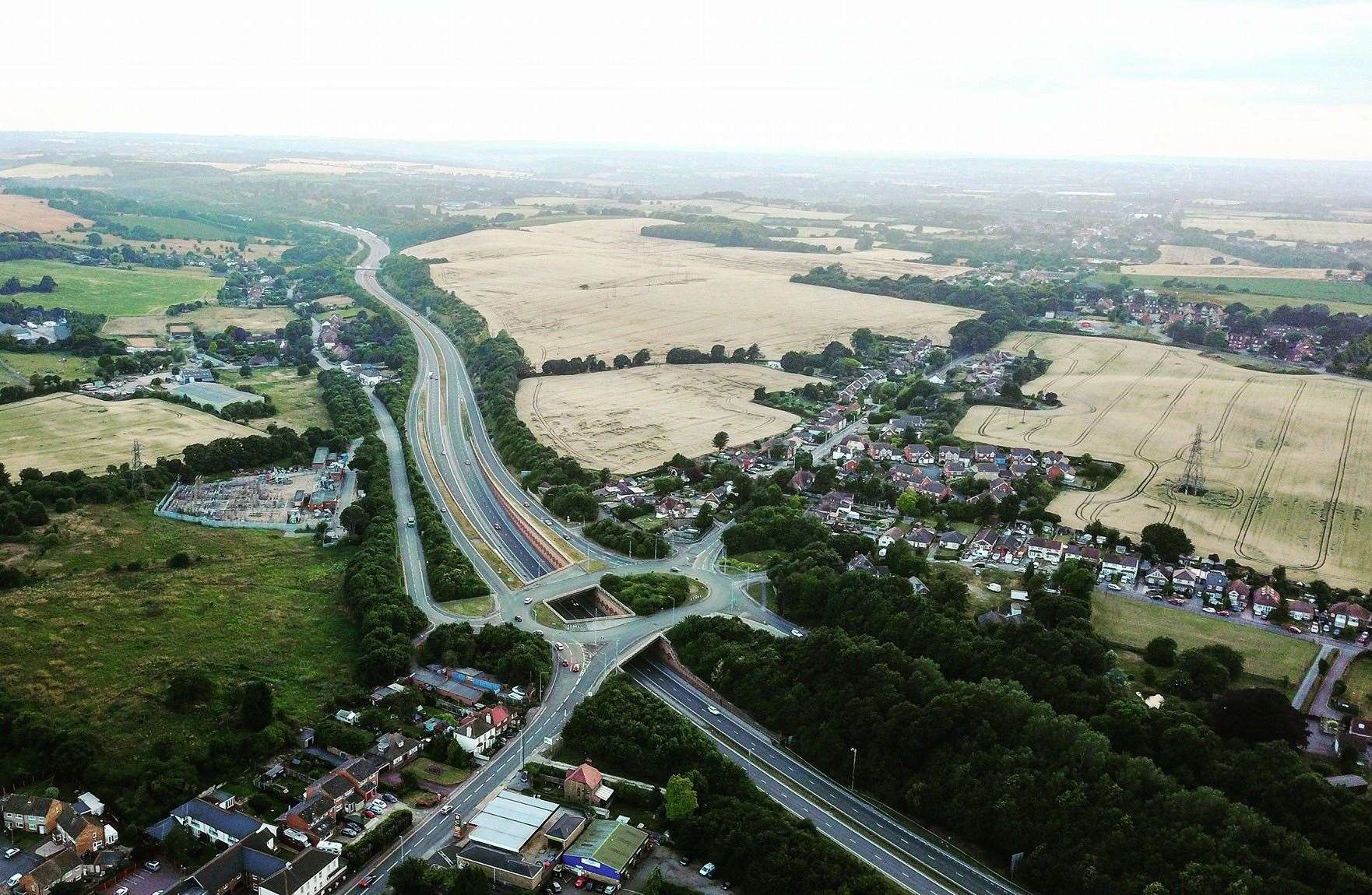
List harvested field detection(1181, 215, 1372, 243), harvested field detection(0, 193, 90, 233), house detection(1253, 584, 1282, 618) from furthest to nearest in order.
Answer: harvested field detection(1181, 215, 1372, 243)
harvested field detection(0, 193, 90, 233)
house detection(1253, 584, 1282, 618)

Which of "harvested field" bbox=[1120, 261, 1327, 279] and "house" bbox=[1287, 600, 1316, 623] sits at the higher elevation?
"harvested field" bbox=[1120, 261, 1327, 279]

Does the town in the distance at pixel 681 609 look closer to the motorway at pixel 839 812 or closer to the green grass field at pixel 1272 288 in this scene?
the motorway at pixel 839 812

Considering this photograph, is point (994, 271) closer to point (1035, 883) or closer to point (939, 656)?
point (939, 656)

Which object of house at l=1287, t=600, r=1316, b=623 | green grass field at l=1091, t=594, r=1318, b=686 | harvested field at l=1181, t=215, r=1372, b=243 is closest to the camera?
green grass field at l=1091, t=594, r=1318, b=686

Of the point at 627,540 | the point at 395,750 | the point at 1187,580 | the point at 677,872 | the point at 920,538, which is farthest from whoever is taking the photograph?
the point at 920,538

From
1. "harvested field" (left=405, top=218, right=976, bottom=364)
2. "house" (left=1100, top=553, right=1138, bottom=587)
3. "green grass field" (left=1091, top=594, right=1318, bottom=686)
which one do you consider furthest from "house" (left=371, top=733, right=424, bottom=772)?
"harvested field" (left=405, top=218, right=976, bottom=364)

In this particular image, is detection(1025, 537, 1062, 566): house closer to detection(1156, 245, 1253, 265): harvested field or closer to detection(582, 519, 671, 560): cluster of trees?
detection(582, 519, 671, 560): cluster of trees

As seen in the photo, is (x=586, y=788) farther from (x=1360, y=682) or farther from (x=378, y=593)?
(x=1360, y=682)

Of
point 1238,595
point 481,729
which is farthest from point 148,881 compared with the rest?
point 1238,595
